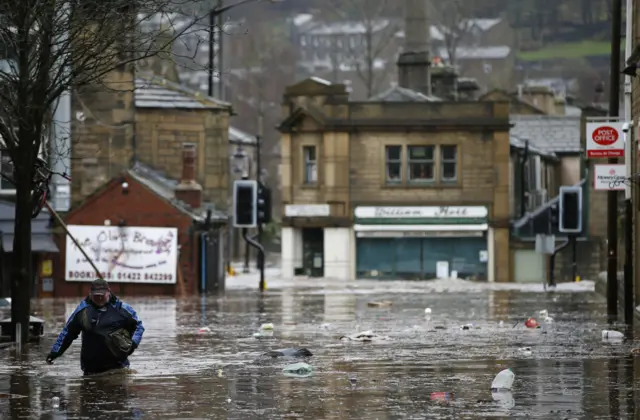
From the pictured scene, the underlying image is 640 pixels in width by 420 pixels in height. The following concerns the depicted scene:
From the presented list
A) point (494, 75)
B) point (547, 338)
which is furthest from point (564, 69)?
point (547, 338)

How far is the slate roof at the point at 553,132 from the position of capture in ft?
239

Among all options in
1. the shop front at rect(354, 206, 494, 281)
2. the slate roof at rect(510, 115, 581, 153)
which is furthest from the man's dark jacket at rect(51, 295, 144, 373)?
the slate roof at rect(510, 115, 581, 153)

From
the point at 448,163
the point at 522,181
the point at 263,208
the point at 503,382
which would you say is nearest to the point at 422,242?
the point at 448,163

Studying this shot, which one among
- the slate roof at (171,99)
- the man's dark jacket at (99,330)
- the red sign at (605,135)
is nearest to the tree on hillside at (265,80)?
the slate roof at (171,99)

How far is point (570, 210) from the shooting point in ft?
176

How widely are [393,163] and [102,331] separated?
4768 centimetres

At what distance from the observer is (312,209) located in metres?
64.1

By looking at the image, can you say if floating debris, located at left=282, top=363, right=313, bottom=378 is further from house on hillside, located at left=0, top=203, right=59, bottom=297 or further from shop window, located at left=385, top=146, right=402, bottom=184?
shop window, located at left=385, top=146, right=402, bottom=184

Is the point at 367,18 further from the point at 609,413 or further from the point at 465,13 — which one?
the point at 609,413

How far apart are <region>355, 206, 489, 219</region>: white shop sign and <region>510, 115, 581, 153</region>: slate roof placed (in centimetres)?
1012

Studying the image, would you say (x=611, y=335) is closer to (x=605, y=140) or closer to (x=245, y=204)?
(x=605, y=140)

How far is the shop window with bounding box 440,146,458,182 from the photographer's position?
64.0 meters

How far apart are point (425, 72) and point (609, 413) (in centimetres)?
5831

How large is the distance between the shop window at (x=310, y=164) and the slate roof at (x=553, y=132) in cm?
1217
